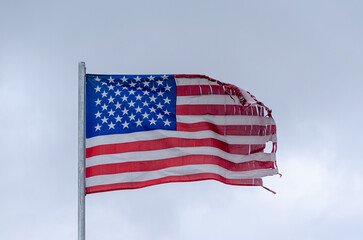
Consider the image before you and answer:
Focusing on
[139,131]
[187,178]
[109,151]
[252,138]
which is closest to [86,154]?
[109,151]

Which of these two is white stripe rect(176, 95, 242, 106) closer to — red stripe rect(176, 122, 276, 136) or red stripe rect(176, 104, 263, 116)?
red stripe rect(176, 104, 263, 116)

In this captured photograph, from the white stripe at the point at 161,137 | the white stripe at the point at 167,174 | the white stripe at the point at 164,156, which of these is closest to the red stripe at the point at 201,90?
the white stripe at the point at 161,137

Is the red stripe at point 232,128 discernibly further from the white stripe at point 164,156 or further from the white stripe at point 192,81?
the white stripe at point 192,81

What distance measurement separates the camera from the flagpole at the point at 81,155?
12109 mm

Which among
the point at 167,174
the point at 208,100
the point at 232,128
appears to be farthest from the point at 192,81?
the point at 167,174

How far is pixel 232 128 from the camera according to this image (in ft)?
47.2

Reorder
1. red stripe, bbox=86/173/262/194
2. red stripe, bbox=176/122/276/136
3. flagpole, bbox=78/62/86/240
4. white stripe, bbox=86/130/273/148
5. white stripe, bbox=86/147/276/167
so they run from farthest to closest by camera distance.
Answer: red stripe, bbox=176/122/276/136 → white stripe, bbox=86/130/273/148 → white stripe, bbox=86/147/276/167 → red stripe, bbox=86/173/262/194 → flagpole, bbox=78/62/86/240

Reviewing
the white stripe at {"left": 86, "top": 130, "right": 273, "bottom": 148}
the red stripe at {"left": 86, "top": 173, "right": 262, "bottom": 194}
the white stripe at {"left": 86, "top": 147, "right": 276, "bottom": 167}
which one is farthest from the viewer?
the white stripe at {"left": 86, "top": 130, "right": 273, "bottom": 148}

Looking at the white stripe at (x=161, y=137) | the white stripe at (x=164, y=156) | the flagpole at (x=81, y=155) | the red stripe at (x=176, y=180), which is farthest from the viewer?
the white stripe at (x=161, y=137)

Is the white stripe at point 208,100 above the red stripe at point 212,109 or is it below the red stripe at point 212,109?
above

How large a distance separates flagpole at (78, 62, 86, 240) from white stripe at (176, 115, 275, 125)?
2546mm

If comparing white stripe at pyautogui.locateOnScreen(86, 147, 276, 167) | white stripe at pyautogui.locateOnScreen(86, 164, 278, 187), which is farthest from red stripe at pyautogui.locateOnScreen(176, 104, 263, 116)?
white stripe at pyautogui.locateOnScreen(86, 164, 278, 187)

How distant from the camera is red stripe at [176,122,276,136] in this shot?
1394cm

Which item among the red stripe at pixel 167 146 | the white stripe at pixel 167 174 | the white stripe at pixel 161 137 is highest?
the white stripe at pixel 161 137
